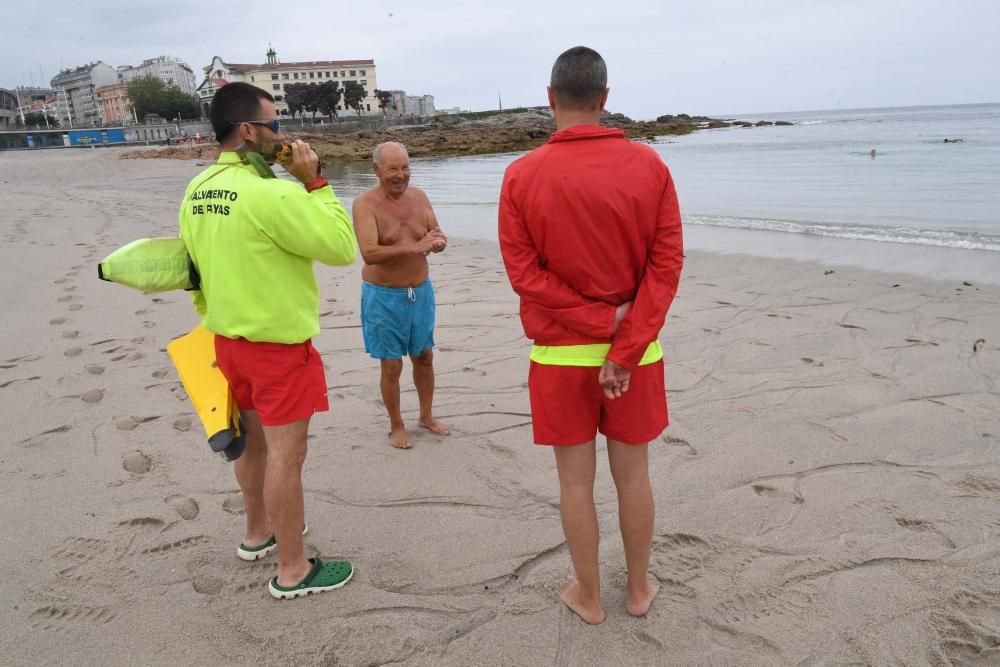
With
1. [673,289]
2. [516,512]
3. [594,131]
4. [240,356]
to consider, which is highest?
[594,131]

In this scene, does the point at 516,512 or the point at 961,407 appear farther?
the point at 961,407

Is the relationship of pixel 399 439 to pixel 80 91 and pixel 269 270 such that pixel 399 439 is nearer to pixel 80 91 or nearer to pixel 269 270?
pixel 269 270

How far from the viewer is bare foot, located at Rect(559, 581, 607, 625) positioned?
2.44 metres

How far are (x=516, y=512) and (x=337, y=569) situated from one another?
928 mm

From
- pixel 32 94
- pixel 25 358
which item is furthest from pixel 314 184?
pixel 32 94

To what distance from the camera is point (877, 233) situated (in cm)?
997

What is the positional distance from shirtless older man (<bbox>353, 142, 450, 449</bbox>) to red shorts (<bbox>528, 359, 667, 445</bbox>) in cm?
177

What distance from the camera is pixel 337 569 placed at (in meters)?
2.73

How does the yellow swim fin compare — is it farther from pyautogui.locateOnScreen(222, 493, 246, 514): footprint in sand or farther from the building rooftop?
the building rooftop

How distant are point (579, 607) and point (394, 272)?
226 centimetres

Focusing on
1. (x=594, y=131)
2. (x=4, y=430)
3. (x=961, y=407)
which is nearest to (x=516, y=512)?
(x=594, y=131)

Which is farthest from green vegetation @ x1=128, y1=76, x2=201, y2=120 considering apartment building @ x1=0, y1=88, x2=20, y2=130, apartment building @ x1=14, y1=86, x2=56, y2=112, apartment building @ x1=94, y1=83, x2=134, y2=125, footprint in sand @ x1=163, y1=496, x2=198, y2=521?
footprint in sand @ x1=163, y1=496, x2=198, y2=521

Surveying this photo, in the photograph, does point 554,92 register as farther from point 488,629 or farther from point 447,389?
point 447,389

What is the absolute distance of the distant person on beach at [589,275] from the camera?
81.5 inches
